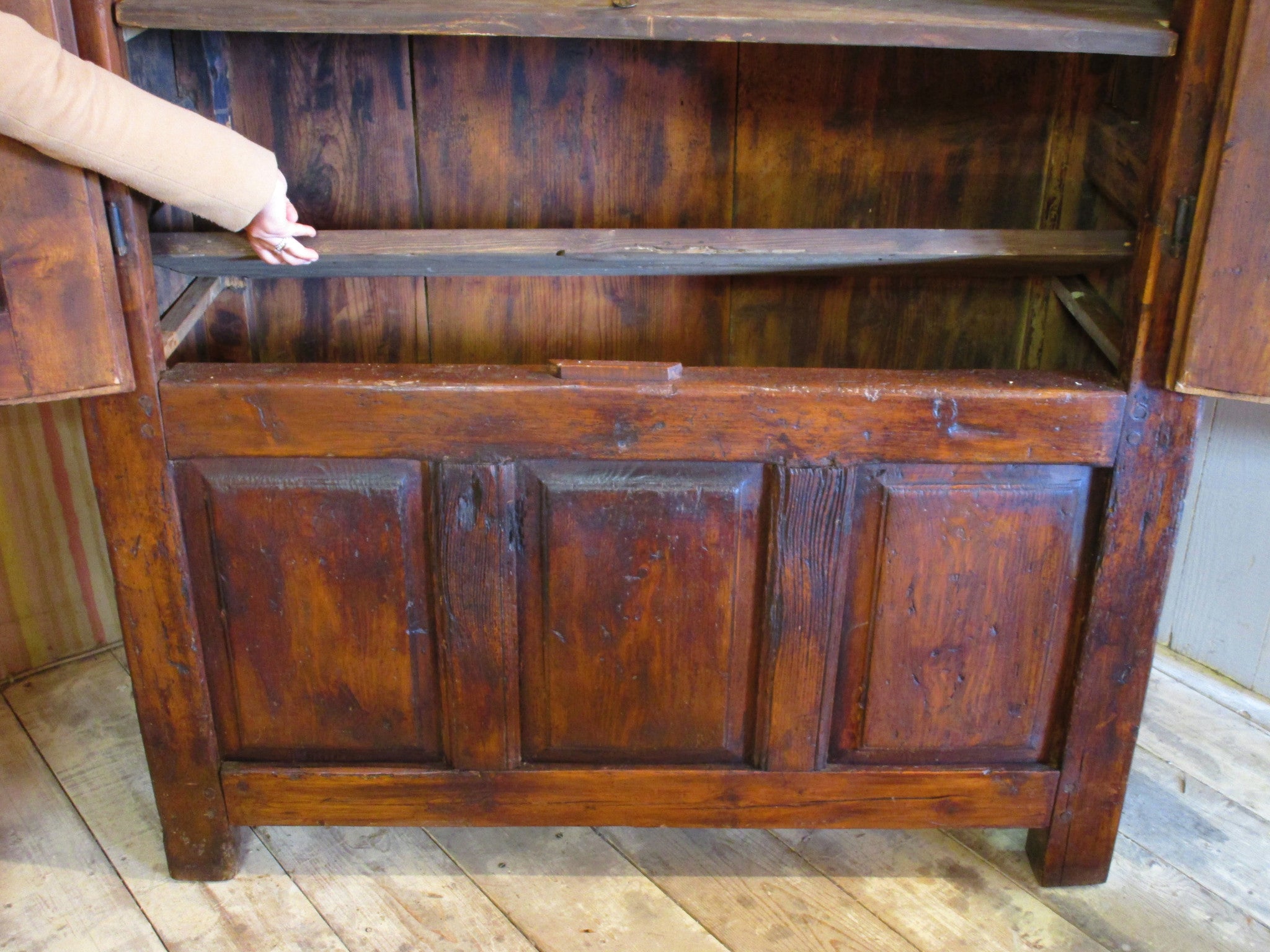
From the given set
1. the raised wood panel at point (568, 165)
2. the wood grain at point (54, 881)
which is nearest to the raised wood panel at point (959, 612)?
the raised wood panel at point (568, 165)

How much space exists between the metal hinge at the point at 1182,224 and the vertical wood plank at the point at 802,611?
47cm

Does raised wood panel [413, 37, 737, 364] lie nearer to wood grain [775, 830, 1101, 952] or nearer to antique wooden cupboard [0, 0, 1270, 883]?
antique wooden cupboard [0, 0, 1270, 883]

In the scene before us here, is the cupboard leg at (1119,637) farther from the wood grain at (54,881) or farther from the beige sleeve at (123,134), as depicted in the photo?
the wood grain at (54,881)

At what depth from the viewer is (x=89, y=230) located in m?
1.17

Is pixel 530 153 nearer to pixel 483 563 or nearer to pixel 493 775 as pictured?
pixel 483 563

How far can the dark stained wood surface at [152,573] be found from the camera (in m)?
1.24

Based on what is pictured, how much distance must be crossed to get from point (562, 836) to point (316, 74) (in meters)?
1.23

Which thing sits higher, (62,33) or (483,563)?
(62,33)

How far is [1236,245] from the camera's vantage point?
1191 mm

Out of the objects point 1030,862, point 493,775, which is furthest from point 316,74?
point 1030,862

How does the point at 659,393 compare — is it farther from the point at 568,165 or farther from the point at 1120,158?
the point at 1120,158

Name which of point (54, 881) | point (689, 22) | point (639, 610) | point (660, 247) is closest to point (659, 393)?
point (660, 247)

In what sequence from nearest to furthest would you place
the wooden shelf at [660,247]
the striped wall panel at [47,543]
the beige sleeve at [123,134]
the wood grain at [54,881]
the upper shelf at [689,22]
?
the beige sleeve at [123,134], the upper shelf at [689,22], the wooden shelf at [660,247], the wood grain at [54,881], the striped wall panel at [47,543]

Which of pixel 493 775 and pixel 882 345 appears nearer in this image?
pixel 493 775
